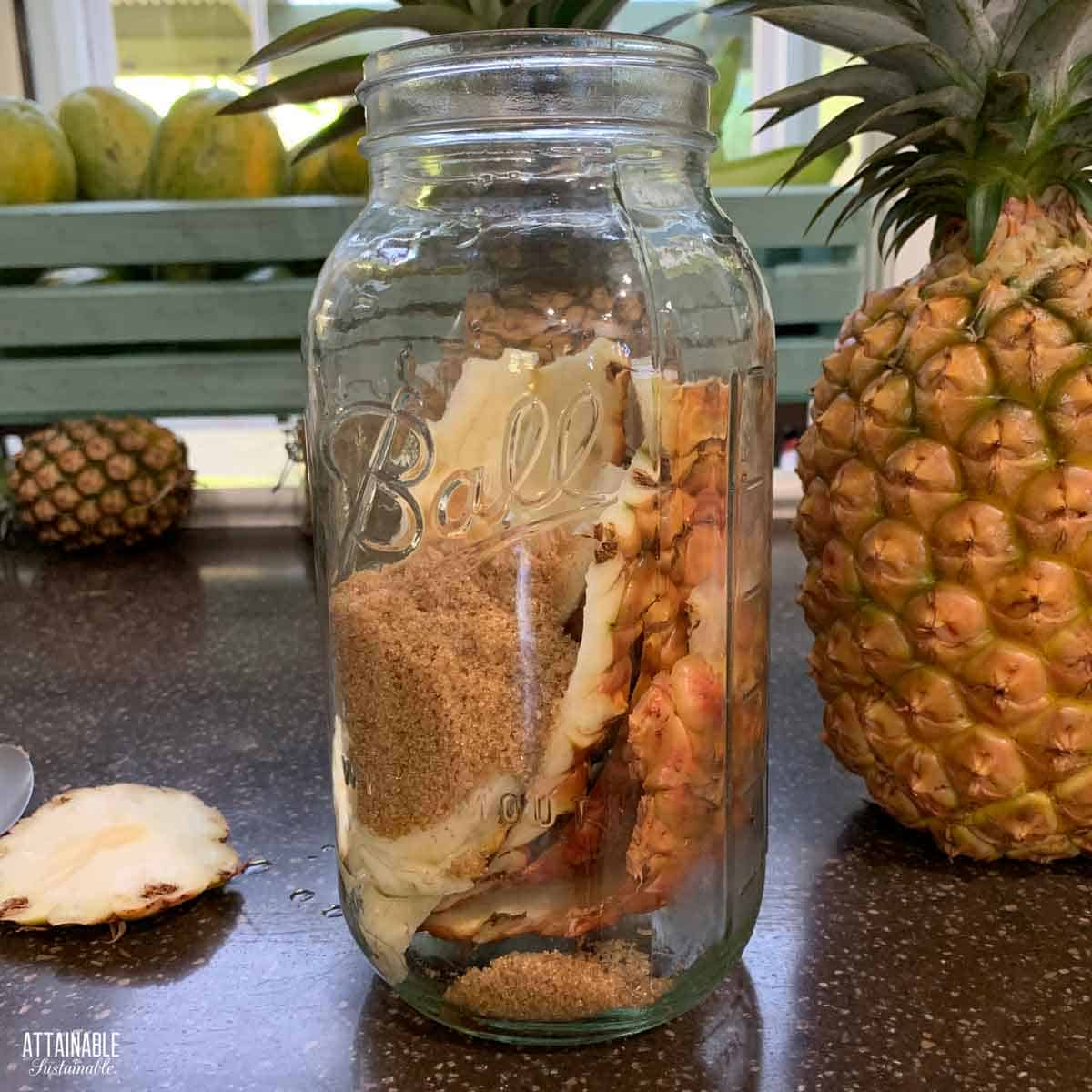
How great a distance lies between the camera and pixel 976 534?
0.41 m

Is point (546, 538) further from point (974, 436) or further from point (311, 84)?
point (311, 84)

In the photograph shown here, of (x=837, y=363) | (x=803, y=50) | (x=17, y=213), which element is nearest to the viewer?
(x=837, y=363)

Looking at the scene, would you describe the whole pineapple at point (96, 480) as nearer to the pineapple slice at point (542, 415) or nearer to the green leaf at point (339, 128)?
the green leaf at point (339, 128)

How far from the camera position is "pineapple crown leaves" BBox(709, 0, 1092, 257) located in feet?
1.38

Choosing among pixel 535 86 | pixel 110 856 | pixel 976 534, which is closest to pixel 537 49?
pixel 535 86

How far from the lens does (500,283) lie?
0.36 metres

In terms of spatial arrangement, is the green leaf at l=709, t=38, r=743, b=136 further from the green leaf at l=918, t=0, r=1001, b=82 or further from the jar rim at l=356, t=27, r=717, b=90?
the jar rim at l=356, t=27, r=717, b=90

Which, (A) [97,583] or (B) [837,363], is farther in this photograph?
(A) [97,583]

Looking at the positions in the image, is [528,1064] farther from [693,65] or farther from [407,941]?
[693,65]

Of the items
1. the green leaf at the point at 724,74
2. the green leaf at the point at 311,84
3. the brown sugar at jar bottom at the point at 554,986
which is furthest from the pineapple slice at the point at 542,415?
the green leaf at the point at 724,74

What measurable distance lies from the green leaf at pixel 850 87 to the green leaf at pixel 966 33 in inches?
0.9

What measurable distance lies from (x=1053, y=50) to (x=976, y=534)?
0.60 feet

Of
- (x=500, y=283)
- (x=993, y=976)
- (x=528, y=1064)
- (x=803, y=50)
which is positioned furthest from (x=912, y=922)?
(x=803, y=50)

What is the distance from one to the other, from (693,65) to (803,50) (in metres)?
1.03
